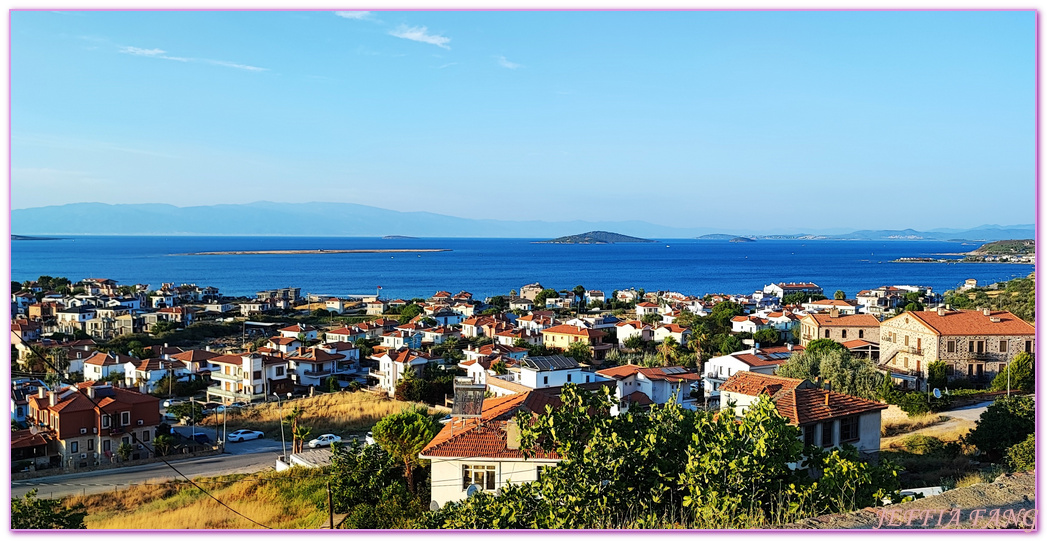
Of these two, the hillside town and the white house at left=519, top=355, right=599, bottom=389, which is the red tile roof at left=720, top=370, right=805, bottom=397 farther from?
the white house at left=519, top=355, right=599, bottom=389

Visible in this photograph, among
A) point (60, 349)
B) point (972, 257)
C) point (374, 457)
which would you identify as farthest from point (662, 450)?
point (972, 257)

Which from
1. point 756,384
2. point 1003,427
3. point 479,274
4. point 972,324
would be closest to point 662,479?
point 1003,427

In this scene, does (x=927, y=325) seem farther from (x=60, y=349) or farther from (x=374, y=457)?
(x=60, y=349)

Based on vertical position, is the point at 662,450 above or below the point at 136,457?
above

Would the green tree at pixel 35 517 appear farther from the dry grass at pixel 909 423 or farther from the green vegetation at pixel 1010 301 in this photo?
the green vegetation at pixel 1010 301

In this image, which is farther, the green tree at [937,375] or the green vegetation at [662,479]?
the green tree at [937,375]

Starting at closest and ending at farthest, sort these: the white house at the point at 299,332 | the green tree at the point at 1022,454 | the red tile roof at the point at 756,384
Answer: the green tree at the point at 1022,454 → the red tile roof at the point at 756,384 → the white house at the point at 299,332

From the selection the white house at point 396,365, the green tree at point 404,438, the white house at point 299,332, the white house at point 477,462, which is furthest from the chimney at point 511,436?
the white house at point 299,332
